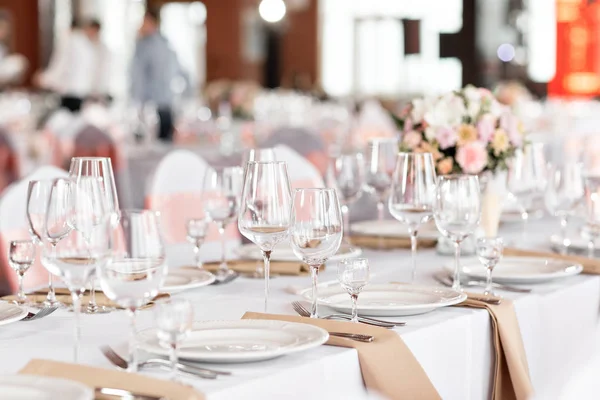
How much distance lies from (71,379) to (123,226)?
21 cm

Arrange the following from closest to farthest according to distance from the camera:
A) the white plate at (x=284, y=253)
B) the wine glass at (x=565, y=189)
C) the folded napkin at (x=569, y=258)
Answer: the folded napkin at (x=569, y=258)
the white plate at (x=284, y=253)
the wine glass at (x=565, y=189)

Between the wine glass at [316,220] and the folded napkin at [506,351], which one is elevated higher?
the wine glass at [316,220]

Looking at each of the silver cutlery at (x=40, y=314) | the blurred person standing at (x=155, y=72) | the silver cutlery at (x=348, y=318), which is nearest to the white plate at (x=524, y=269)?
the silver cutlery at (x=348, y=318)

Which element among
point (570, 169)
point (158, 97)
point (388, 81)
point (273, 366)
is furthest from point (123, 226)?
point (388, 81)

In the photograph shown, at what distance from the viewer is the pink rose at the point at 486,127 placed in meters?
2.40

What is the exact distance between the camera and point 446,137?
240 cm

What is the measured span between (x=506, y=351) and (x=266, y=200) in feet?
1.62

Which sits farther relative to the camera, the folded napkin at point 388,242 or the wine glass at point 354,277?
the folded napkin at point 388,242

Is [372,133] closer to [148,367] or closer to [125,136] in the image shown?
[125,136]

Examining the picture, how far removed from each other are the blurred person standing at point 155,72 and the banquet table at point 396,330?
700 centimetres

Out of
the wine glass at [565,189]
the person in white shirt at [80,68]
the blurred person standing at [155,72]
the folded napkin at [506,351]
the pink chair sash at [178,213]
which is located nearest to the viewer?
the folded napkin at [506,351]

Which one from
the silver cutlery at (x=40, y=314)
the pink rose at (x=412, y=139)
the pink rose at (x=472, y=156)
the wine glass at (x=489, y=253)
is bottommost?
the silver cutlery at (x=40, y=314)

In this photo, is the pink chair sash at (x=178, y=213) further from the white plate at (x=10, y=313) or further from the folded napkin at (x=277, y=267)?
the white plate at (x=10, y=313)

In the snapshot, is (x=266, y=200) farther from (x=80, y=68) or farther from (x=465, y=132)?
(x=80, y=68)
